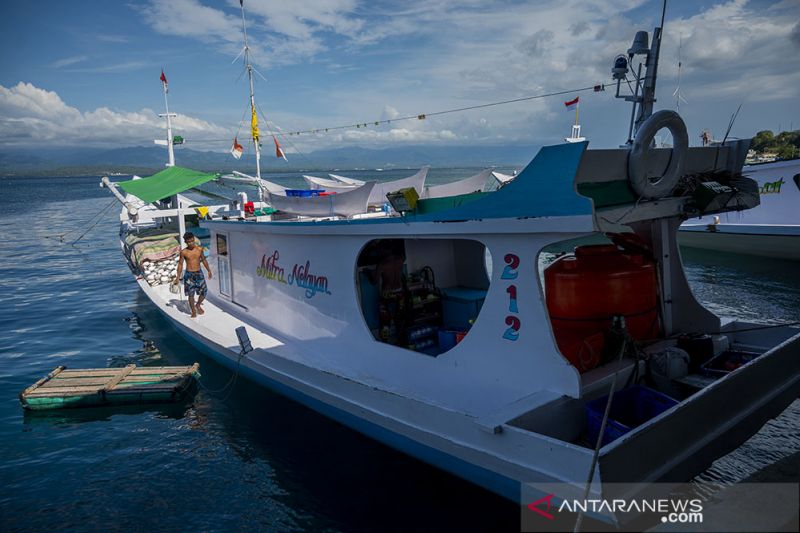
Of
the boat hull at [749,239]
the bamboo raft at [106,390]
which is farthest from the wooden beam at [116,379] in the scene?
Answer: the boat hull at [749,239]

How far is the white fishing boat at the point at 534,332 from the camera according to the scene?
434 cm

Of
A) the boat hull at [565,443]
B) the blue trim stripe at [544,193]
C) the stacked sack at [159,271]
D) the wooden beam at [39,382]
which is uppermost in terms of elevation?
the blue trim stripe at [544,193]

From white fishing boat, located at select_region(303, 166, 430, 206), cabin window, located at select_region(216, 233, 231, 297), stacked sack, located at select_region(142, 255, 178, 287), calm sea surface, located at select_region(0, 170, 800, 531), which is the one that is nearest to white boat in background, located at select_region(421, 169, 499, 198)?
white fishing boat, located at select_region(303, 166, 430, 206)

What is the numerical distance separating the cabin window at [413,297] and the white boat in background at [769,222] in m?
15.2

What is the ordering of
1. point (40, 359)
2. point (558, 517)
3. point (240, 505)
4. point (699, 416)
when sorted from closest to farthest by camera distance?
point (558, 517) → point (699, 416) → point (240, 505) → point (40, 359)

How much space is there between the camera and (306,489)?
237 inches

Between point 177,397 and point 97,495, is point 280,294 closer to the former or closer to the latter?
point 177,397

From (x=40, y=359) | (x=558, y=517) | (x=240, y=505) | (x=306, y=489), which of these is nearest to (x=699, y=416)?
(x=558, y=517)

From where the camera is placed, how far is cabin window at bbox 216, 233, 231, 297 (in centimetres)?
1023

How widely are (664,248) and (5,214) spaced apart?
172 ft

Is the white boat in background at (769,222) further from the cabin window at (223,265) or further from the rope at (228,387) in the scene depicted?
the rope at (228,387)

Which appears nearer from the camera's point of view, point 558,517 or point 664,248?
point 558,517

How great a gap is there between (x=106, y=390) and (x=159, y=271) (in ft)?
19.8

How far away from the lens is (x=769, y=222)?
19234 mm
